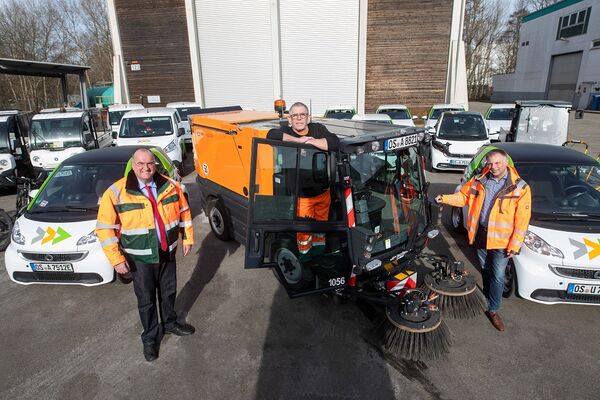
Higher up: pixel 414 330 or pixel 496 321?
pixel 414 330

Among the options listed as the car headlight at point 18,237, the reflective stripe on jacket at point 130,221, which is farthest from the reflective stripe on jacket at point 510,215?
the car headlight at point 18,237

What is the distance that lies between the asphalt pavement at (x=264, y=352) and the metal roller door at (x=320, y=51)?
18262 millimetres

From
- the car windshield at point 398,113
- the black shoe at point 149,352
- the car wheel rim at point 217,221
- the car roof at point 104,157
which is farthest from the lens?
the car windshield at point 398,113

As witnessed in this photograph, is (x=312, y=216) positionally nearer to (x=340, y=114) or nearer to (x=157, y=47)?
(x=340, y=114)

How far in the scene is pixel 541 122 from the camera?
1001 cm

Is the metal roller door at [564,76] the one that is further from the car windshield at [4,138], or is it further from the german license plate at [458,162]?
the car windshield at [4,138]

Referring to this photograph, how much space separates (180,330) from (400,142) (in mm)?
2910

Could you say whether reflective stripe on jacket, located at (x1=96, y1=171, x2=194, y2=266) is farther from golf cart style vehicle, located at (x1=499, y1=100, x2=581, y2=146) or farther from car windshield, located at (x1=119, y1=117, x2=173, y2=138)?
golf cart style vehicle, located at (x1=499, y1=100, x2=581, y2=146)

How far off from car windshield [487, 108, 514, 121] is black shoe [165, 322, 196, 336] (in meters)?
14.6

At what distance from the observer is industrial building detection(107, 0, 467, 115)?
20.4 metres

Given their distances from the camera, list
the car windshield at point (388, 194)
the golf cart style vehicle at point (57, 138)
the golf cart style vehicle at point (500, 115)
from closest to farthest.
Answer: the car windshield at point (388, 194) → the golf cart style vehicle at point (57, 138) → the golf cart style vehicle at point (500, 115)

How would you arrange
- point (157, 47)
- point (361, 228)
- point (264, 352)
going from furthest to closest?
point (157, 47) < point (264, 352) < point (361, 228)

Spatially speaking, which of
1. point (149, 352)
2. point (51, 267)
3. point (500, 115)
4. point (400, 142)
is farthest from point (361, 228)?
point (500, 115)

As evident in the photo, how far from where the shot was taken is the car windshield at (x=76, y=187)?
4773 millimetres
